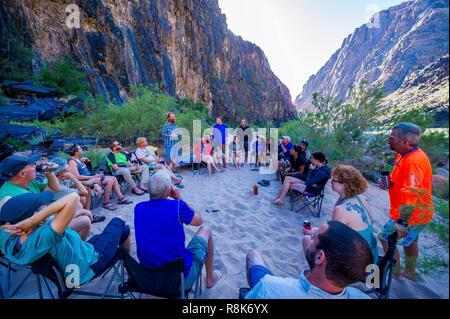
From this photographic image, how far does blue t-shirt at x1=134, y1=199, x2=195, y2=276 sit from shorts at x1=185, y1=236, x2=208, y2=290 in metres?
0.05

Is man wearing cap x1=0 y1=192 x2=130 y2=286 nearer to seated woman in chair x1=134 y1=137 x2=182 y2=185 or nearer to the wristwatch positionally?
the wristwatch

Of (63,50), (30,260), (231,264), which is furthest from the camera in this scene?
(63,50)

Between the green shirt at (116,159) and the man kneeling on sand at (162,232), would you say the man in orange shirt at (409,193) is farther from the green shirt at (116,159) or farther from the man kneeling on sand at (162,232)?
the green shirt at (116,159)

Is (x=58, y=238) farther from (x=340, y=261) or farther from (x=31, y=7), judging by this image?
(x=31, y=7)

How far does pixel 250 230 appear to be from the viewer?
3.31 m

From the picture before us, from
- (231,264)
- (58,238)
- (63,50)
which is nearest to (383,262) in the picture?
(231,264)

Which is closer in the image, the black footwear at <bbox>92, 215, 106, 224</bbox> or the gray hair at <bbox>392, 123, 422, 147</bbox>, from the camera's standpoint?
the gray hair at <bbox>392, 123, 422, 147</bbox>

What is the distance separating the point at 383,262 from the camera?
5.82 ft

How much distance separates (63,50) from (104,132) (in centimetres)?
813

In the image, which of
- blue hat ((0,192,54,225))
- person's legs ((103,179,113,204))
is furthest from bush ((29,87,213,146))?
blue hat ((0,192,54,225))

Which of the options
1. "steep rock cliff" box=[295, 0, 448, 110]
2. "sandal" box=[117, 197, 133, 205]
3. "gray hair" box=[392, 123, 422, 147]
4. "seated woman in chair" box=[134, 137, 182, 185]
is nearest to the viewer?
"gray hair" box=[392, 123, 422, 147]

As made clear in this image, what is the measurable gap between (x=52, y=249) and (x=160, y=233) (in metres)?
0.80

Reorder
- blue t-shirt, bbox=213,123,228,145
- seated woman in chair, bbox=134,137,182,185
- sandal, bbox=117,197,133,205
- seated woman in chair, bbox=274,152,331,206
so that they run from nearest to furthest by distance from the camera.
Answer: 1. seated woman in chair, bbox=274,152,331,206
2. sandal, bbox=117,197,133,205
3. seated woman in chair, bbox=134,137,182,185
4. blue t-shirt, bbox=213,123,228,145

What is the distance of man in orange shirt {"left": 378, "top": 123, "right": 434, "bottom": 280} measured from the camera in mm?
1757
